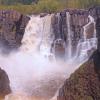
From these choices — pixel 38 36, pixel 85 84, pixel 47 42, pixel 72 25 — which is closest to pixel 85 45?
pixel 72 25

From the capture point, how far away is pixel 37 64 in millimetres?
40750

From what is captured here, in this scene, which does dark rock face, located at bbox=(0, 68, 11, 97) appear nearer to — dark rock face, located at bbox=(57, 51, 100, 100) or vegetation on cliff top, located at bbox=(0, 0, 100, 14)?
dark rock face, located at bbox=(57, 51, 100, 100)

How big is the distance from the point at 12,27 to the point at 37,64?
748 cm

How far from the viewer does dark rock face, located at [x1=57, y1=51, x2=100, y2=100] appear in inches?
803

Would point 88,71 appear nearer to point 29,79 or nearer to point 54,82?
point 54,82

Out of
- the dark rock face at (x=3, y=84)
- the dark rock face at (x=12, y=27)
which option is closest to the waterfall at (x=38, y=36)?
the dark rock face at (x=12, y=27)

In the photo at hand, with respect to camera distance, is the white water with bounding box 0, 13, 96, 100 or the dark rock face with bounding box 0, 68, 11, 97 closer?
the dark rock face with bounding box 0, 68, 11, 97

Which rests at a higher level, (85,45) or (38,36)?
(38,36)

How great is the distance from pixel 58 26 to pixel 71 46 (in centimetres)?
287

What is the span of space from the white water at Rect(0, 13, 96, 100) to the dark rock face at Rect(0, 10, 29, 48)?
2.03 ft

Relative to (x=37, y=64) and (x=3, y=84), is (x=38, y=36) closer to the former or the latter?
(x=37, y=64)

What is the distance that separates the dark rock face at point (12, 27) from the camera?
150 ft

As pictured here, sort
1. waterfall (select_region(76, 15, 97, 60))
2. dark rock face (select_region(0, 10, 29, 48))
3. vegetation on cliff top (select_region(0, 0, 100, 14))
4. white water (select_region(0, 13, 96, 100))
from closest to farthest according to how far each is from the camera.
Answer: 1. white water (select_region(0, 13, 96, 100))
2. waterfall (select_region(76, 15, 97, 60))
3. dark rock face (select_region(0, 10, 29, 48))
4. vegetation on cliff top (select_region(0, 0, 100, 14))

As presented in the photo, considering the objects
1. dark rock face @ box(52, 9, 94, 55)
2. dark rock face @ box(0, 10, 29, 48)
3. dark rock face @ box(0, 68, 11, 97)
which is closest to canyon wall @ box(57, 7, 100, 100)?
dark rock face @ box(0, 68, 11, 97)
